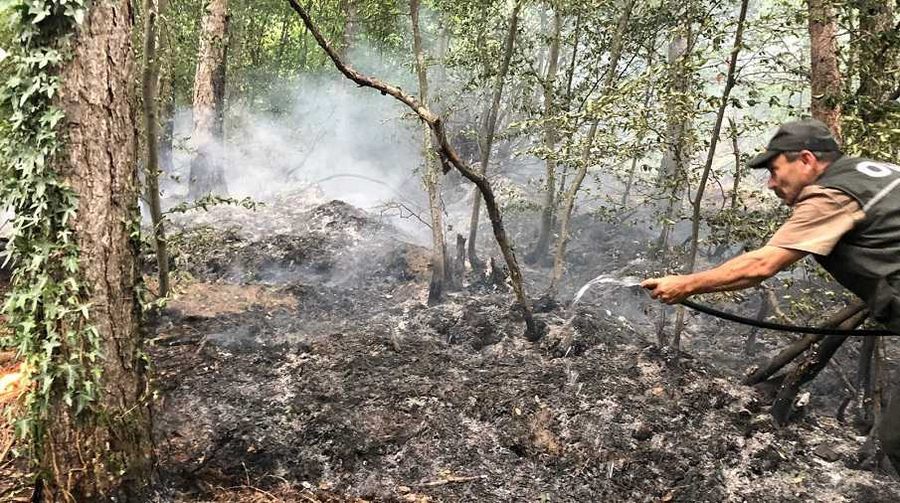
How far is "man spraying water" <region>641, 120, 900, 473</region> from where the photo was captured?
2.36m

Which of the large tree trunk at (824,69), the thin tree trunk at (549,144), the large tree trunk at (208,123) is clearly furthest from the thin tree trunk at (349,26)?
the large tree trunk at (824,69)

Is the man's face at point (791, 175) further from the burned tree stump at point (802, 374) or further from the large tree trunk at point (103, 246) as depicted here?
the large tree trunk at point (103, 246)

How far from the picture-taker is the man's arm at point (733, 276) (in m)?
2.39

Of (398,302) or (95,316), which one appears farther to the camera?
(398,302)

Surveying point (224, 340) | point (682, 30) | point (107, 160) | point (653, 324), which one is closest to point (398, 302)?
point (224, 340)

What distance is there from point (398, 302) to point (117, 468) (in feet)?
17.6

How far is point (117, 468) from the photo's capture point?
2.73 metres

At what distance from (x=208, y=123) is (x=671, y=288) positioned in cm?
1026

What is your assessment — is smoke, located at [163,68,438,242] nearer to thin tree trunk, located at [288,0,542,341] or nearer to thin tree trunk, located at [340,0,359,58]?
thin tree trunk, located at [340,0,359,58]

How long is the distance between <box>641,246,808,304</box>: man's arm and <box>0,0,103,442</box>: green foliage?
2.79 metres

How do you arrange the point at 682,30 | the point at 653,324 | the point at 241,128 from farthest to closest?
1. the point at 241,128
2. the point at 653,324
3. the point at 682,30

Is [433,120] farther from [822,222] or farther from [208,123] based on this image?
[208,123]

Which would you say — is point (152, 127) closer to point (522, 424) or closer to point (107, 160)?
point (107, 160)

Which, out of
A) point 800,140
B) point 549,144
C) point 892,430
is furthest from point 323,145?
point 892,430
